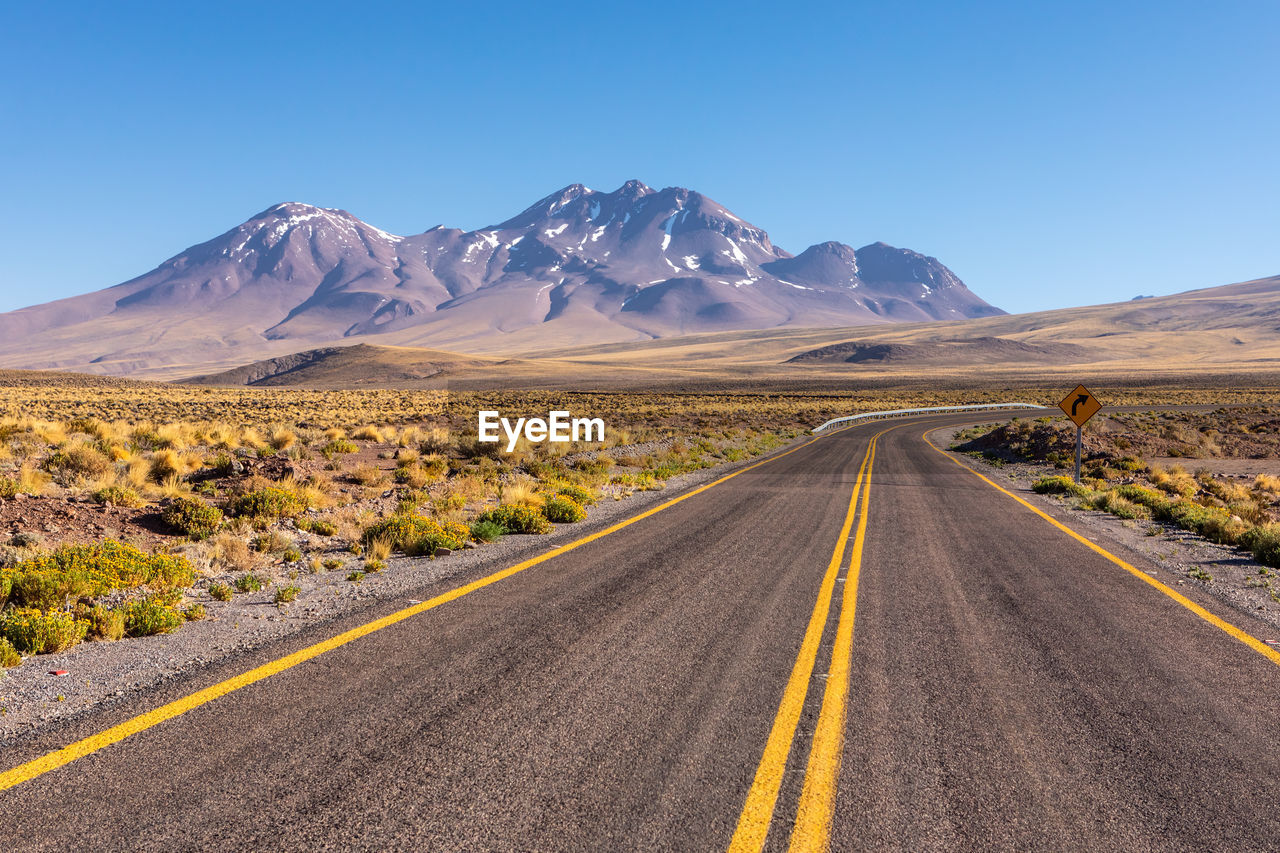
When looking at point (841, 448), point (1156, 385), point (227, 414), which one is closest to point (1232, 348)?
point (1156, 385)

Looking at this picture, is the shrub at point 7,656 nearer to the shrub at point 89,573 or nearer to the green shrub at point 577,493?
the shrub at point 89,573

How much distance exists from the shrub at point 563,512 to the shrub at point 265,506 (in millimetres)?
3854

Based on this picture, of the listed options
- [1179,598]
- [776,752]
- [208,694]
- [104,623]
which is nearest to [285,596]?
[104,623]

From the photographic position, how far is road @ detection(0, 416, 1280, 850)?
3363mm

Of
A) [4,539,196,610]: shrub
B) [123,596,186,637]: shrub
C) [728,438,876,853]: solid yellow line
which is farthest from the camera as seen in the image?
[4,539,196,610]: shrub

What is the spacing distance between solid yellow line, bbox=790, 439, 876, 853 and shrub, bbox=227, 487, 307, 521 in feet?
27.7

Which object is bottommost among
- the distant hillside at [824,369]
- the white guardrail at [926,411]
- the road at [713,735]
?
the white guardrail at [926,411]

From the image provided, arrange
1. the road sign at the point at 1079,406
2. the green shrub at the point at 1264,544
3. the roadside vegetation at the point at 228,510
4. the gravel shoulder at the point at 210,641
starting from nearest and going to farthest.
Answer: the gravel shoulder at the point at 210,641 → the roadside vegetation at the point at 228,510 → the green shrub at the point at 1264,544 → the road sign at the point at 1079,406

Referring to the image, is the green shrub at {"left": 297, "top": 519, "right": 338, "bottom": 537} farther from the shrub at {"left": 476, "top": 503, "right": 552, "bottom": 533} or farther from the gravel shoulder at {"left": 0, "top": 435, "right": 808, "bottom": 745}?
the shrub at {"left": 476, "top": 503, "right": 552, "bottom": 533}

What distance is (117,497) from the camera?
10.9m

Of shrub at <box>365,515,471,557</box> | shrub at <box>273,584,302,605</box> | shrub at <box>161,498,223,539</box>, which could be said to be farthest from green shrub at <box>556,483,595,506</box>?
shrub at <box>273,584,302,605</box>

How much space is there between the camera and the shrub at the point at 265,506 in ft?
35.4

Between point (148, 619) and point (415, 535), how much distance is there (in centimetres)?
367

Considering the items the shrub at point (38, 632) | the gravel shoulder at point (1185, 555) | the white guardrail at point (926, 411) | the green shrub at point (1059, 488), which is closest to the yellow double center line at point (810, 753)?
the gravel shoulder at point (1185, 555)
